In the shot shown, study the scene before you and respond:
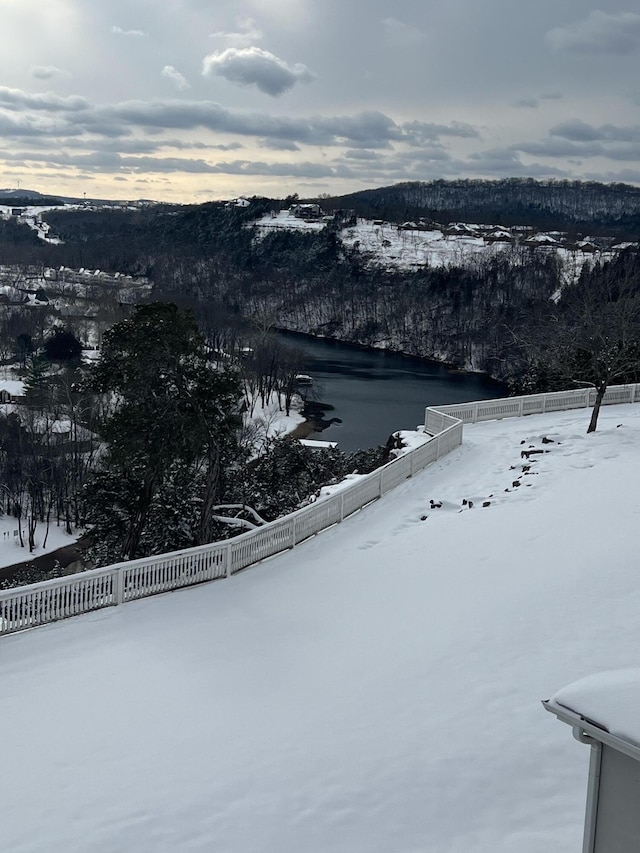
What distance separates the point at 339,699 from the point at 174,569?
4.79 metres

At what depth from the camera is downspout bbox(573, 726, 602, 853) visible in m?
3.49

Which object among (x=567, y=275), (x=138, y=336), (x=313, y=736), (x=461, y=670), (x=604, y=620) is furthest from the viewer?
(x=567, y=275)

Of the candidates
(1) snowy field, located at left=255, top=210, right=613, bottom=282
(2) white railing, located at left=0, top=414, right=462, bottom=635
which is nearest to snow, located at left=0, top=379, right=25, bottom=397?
(2) white railing, located at left=0, top=414, right=462, bottom=635

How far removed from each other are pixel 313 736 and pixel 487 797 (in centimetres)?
178

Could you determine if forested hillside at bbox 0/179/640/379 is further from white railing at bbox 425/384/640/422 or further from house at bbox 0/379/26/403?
white railing at bbox 425/384/640/422

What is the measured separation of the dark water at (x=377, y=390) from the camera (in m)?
52.8

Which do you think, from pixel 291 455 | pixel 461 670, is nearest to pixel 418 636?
pixel 461 670

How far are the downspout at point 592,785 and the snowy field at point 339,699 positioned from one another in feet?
4.52

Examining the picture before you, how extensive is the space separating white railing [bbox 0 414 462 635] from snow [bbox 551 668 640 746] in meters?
8.01

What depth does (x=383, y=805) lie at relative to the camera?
555 cm

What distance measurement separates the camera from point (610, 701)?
11.4 feet

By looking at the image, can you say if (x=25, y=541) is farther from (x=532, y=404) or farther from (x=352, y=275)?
(x=352, y=275)

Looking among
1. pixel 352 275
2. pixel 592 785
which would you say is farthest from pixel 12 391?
pixel 352 275

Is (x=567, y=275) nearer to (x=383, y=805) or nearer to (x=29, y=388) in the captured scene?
(x=29, y=388)
